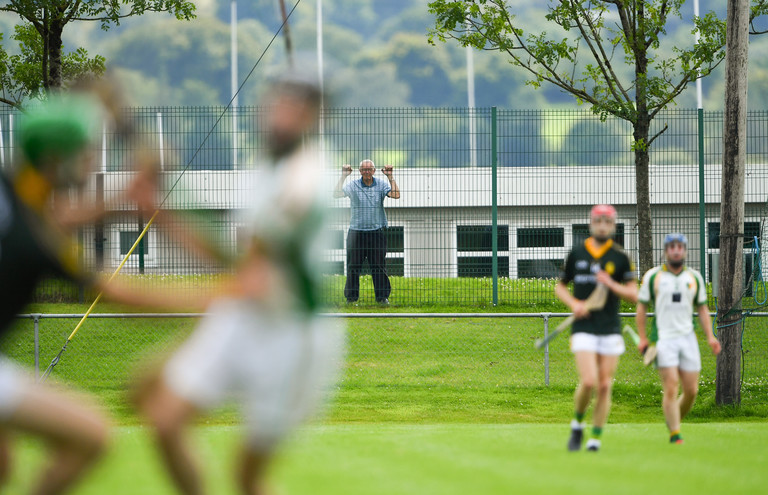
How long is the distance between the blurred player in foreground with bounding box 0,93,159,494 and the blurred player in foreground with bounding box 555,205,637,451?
5.41 meters

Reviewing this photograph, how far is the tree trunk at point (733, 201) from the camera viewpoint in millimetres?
13406

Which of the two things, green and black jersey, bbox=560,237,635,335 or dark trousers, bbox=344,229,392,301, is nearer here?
green and black jersey, bbox=560,237,635,335

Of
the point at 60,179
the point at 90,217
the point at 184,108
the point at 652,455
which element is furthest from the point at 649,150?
the point at 60,179

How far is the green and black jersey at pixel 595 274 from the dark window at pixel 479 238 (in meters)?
8.43

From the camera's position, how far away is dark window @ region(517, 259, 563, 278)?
1831cm

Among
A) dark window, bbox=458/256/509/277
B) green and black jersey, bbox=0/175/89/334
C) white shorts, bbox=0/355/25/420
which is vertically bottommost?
white shorts, bbox=0/355/25/420

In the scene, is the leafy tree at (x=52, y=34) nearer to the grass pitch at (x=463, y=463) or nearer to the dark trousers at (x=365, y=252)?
the dark trousers at (x=365, y=252)

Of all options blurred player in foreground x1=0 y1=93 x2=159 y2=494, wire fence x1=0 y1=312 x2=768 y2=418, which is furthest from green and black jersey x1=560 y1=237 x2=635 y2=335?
blurred player in foreground x1=0 y1=93 x2=159 y2=494

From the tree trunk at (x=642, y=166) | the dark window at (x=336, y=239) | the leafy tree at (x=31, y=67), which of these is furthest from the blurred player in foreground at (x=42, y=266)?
the leafy tree at (x=31, y=67)

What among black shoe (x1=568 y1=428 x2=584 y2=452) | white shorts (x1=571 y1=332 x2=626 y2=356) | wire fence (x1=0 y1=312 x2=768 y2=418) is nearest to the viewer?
black shoe (x1=568 y1=428 x2=584 y2=452)

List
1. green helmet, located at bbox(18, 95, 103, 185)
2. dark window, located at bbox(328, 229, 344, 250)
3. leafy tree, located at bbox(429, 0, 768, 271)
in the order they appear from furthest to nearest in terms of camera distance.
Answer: leafy tree, located at bbox(429, 0, 768, 271), dark window, located at bbox(328, 229, 344, 250), green helmet, located at bbox(18, 95, 103, 185)

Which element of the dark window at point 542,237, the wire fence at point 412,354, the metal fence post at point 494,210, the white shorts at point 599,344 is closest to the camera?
the white shorts at point 599,344

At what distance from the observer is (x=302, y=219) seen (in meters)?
4.35

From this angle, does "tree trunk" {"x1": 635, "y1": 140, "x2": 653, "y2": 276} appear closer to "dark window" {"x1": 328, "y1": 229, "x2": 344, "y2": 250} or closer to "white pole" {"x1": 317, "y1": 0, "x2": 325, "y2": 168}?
"dark window" {"x1": 328, "y1": 229, "x2": 344, "y2": 250}
